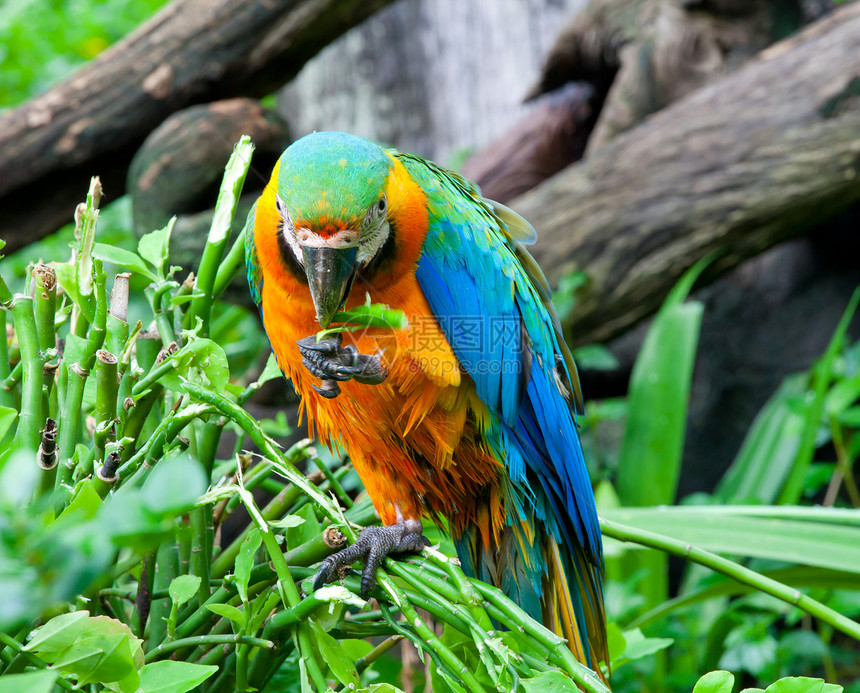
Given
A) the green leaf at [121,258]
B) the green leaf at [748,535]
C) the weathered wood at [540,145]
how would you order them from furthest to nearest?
the weathered wood at [540,145] < the green leaf at [748,535] < the green leaf at [121,258]

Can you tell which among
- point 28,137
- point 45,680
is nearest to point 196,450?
point 45,680

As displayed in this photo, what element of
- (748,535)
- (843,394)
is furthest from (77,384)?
(843,394)

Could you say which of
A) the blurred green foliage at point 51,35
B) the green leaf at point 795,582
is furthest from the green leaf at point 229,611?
the blurred green foliage at point 51,35

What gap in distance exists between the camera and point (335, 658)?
0.50 meters

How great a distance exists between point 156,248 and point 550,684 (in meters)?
0.48

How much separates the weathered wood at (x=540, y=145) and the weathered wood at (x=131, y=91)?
2.66ft

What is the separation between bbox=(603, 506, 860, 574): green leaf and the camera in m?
1.04

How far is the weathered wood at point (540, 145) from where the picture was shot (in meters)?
2.61

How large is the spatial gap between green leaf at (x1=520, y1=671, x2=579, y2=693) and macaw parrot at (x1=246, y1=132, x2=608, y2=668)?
0.29 meters

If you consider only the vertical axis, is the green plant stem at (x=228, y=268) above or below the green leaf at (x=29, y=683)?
below

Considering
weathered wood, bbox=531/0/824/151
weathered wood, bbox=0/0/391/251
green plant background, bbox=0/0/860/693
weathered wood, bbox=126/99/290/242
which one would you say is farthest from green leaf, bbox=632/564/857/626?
weathered wood, bbox=0/0/391/251

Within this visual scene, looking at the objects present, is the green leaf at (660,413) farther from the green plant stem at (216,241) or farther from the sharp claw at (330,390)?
the green plant stem at (216,241)

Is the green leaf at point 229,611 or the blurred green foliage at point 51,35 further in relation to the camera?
the blurred green foliage at point 51,35

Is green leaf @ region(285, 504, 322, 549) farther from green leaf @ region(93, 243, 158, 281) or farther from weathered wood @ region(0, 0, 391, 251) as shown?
weathered wood @ region(0, 0, 391, 251)
